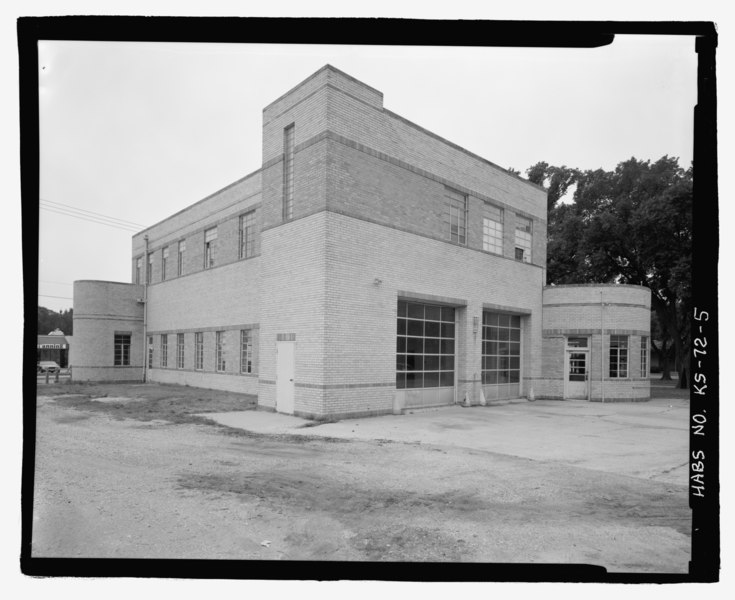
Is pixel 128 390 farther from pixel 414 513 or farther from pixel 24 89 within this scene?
pixel 24 89

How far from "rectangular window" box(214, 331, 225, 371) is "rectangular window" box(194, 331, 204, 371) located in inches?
58.9

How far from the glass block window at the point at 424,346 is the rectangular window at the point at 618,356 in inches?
298

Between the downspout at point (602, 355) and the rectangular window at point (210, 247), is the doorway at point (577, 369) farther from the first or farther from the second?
the rectangular window at point (210, 247)

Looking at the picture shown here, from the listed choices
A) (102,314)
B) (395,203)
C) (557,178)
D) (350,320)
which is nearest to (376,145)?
(395,203)

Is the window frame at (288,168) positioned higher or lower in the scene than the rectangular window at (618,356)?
higher

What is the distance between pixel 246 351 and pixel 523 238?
12658mm

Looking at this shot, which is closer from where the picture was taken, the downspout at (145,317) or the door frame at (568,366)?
the door frame at (568,366)

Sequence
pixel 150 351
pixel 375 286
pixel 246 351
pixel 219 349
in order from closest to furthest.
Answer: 1. pixel 375 286
2. pixel 246 351
3. pixel 219 349
4. pixel 150 351

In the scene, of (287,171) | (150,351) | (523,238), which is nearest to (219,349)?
(150,351)

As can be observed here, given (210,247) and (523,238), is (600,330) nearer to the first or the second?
(523,238)

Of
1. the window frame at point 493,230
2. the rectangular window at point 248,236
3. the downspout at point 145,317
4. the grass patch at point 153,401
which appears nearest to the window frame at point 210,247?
the rectangular window at point 248,236

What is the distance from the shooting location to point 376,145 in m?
16.8

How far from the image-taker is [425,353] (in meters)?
18.7

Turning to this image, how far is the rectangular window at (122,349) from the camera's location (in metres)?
31.4
